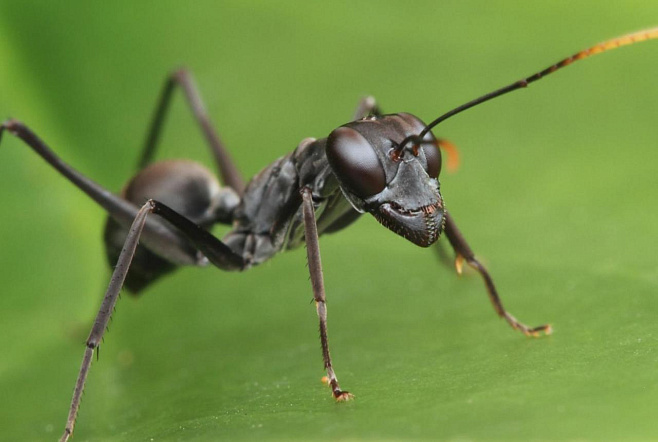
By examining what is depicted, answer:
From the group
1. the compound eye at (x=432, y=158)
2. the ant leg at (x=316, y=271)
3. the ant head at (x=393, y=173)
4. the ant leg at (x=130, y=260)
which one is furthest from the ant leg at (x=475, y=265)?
the ant leg at (x=130, y=260)

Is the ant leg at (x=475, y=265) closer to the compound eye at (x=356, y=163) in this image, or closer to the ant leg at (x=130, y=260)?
the compound eye at (x=356, y=163)

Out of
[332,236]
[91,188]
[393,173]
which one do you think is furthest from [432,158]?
[91,188]

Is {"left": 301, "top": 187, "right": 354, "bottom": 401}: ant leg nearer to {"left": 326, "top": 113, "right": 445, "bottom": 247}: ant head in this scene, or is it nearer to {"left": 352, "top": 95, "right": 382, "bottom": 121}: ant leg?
{"left": 326, "top": 113, "right": 445, "bottom": 247}: ant head

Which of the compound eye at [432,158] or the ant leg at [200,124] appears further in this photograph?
the ant leg at [200,124]

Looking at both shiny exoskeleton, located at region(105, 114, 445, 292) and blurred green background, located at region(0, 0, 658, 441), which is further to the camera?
shiny exoskeleton, located at region(105, 114, 445, 292)

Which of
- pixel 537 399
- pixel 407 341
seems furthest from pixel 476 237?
pixel 537 399

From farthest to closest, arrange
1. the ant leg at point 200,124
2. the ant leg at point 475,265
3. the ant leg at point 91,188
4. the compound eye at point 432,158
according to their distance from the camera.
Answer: the ant leg at point 200,124 → the ant leg at point 91,188 → the compound eye at point 432,158 → the ant leg at point 475,265

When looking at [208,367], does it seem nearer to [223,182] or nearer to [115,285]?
[115,285]

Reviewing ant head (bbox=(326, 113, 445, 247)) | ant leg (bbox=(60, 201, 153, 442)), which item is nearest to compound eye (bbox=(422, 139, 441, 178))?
ant head (bbox=(326, 113, 445, 247))
